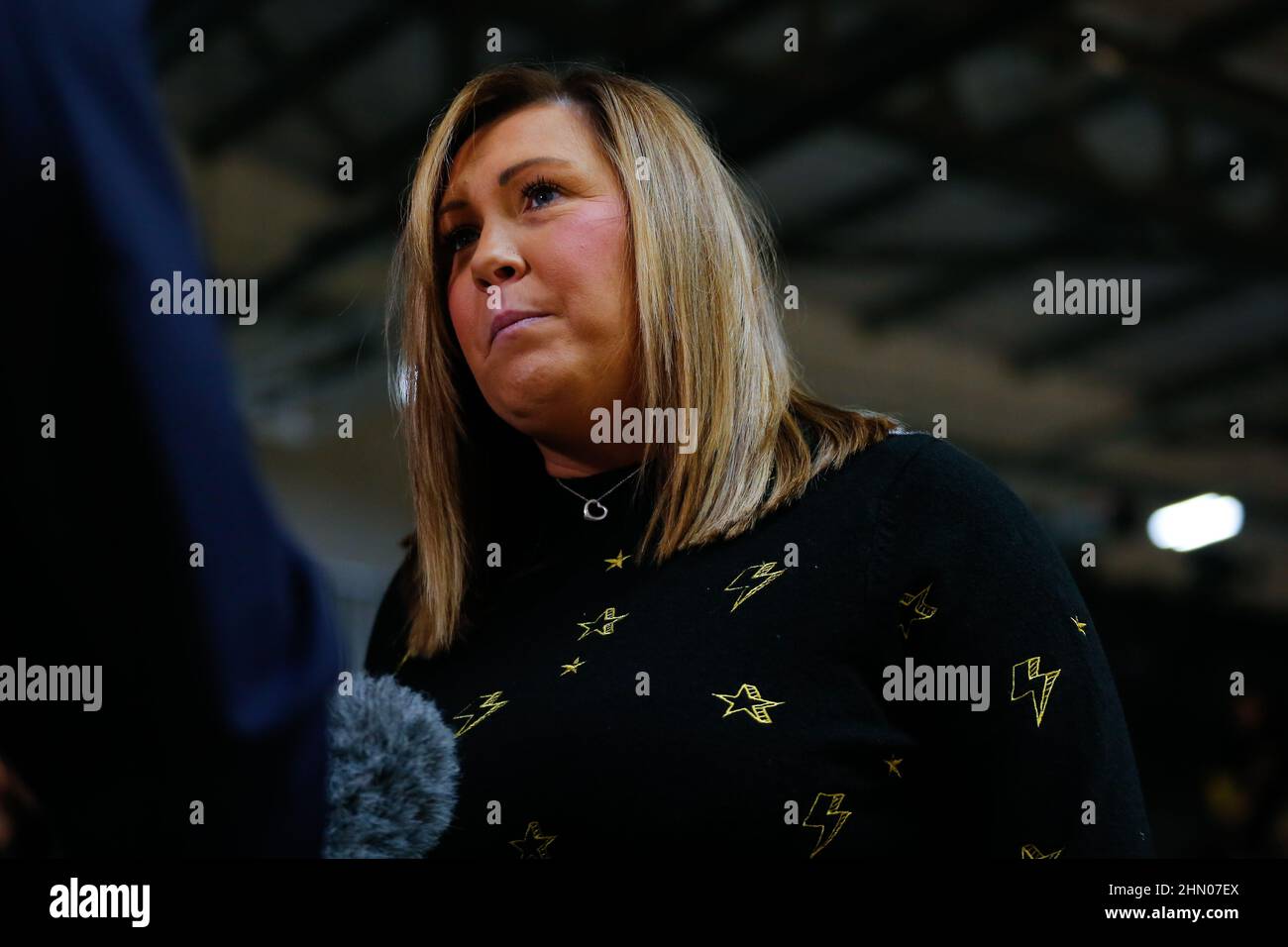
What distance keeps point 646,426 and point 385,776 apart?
408 millimetres

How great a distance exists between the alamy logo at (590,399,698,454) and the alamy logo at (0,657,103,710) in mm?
590

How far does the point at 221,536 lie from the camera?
30cm

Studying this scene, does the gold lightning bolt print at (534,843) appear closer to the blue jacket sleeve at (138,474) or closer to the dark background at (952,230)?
the blue jacket sleeve at (138,474)

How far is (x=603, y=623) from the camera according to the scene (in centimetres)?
87

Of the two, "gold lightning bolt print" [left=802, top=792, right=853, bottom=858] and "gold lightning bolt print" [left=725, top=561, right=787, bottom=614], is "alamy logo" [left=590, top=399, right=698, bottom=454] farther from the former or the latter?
"gold lightning bolt print" [left=802, top=792, right=853, bottom=858]

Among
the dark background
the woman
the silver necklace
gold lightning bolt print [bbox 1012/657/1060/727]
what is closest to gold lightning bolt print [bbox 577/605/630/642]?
the woman

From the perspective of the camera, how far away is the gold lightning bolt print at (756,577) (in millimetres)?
839

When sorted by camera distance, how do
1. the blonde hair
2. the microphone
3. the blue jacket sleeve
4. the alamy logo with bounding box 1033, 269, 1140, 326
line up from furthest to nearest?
the alamy logo with bounding box 1033, 269, 1140, 326 < the blonde hair < the microphone < the blue jacket sleeve

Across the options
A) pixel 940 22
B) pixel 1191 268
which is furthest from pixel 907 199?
pixel 1191 268

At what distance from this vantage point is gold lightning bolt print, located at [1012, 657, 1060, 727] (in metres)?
0.79
